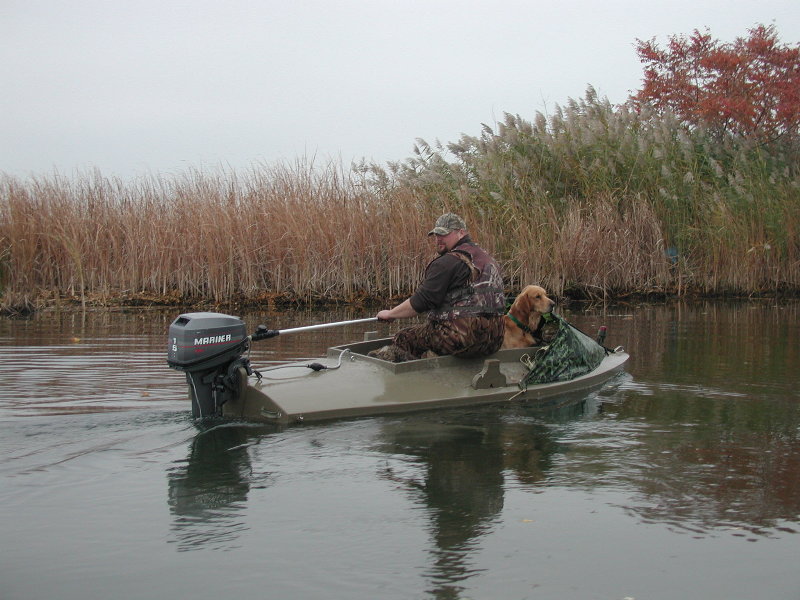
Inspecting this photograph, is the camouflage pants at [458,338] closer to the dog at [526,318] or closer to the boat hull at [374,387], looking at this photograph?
the boat hull at [374,387]

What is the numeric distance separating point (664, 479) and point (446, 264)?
9.43 ft

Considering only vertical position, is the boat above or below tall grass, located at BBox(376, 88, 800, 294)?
below

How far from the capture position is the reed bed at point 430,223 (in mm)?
16062

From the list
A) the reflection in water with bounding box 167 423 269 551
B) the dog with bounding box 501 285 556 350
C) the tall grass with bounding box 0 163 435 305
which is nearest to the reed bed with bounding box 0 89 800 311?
the tall grass with bounding box 0 163 435 305

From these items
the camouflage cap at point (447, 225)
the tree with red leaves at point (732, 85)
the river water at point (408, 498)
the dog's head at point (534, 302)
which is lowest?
the river water at point (408, 498)

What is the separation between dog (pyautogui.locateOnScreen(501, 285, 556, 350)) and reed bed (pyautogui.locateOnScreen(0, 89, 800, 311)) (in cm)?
702

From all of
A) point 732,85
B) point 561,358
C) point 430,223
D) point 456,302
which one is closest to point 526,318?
point 561,358

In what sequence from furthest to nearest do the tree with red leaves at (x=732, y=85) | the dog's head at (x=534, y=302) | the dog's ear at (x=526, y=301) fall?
the tree with red leaves at (x=732, y=85) < the dog's ear at (x=526, y=301) < the dog's head at (x=534, y=302)

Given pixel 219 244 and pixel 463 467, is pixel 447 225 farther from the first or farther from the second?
pixel 219 244

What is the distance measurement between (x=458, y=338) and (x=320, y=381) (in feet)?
4.09

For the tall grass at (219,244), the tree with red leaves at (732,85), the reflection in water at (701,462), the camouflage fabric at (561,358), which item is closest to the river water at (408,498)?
the reflection in water at (701,462)

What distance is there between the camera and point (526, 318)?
8898 millimetres

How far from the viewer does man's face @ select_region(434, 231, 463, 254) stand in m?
7.81

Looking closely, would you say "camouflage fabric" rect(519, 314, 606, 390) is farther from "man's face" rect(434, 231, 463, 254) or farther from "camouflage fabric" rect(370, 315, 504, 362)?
"man's face" rect(434, 231, 463, 254)
